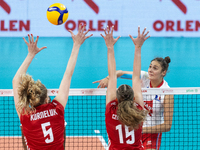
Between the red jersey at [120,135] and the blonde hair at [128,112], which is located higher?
the blonde hair at [128,112]

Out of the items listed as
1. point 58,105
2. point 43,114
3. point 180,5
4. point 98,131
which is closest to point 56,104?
point 58,105

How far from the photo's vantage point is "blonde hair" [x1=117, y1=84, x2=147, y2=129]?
2828 mm

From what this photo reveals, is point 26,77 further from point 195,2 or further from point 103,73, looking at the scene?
point 195,2

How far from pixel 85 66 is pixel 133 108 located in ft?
32.0

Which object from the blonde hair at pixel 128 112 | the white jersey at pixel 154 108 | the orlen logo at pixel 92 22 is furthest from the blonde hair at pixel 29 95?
the orlen logo at pixel 92 22

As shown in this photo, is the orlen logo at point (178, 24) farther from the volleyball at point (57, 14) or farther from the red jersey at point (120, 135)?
the red jersey at point (120, 135)

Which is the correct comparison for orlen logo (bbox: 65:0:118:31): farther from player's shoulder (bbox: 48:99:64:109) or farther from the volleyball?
player's shoulder (bbox: 48:99:64:109)

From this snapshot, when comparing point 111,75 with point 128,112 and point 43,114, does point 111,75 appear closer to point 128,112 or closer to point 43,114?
point 128,112

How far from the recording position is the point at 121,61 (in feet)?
43.1

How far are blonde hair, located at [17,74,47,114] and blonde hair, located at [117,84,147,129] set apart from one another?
789 millimetres

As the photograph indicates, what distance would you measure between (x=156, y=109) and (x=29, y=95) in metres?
2.20

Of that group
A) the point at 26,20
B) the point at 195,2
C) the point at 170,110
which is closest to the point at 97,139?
the point at 170,110

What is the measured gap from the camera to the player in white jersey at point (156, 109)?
4296mm

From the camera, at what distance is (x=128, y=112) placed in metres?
2.83
